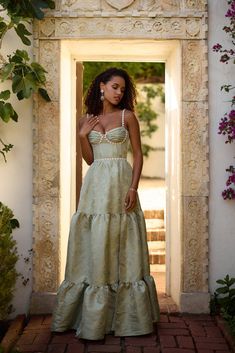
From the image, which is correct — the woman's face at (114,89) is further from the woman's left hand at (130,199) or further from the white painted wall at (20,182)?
the white painted wall at (20,182)

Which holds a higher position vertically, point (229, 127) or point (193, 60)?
point (193, 60)

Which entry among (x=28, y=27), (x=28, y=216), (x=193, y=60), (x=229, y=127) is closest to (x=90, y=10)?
(x=28, y=27)

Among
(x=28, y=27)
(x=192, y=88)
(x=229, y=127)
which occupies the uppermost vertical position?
(x=28, y=27)

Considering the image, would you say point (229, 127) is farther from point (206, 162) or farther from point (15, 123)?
point (15, 123)

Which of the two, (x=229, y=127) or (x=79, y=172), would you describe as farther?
(x=79, y=172)

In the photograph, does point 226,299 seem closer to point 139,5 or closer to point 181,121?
point 181,121

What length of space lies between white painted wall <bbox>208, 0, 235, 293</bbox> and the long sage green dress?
79 cm

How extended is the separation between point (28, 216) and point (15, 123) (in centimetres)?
79

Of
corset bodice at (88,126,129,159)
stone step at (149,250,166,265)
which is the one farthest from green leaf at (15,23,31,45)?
stone step at (149,250,166,265)

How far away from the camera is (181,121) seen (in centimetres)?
418

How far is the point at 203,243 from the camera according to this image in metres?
4.19

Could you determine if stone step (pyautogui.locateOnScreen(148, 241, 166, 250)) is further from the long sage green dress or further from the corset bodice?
the corset bodice

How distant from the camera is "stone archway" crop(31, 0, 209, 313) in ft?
13.5

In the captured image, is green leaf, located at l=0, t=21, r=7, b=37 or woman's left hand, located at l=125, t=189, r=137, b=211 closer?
woman's left hand, located at l=125, t=189, r=137, b=211
